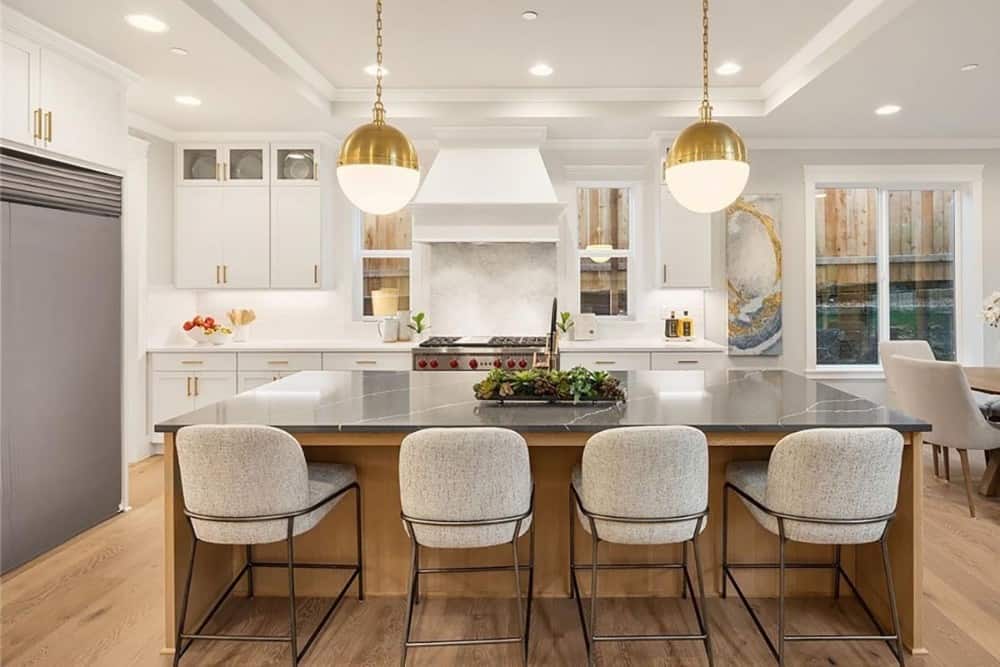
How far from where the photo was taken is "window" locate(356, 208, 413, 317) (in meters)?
5.64

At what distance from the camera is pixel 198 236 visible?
16.8ft

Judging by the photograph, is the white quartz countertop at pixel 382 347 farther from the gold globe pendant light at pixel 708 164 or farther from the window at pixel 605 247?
the gold globe pendant light at pixel 708 164

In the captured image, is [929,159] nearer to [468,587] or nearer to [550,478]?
[550,478]

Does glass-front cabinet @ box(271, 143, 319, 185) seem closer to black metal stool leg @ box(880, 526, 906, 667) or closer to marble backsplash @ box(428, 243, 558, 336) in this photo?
marble backsplash @ box(428, 243, 558, 336)

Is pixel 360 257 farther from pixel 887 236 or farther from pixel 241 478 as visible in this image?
pixel 887 236

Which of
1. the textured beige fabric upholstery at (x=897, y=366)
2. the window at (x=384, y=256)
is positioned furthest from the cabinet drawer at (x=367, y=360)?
the textured beige fabric upholstery at (x=897, y=366)

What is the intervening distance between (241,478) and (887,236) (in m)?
5.52

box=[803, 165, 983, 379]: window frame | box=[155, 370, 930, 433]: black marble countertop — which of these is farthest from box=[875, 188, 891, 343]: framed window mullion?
box=[155, 370, 930, 433]: black marble countertop

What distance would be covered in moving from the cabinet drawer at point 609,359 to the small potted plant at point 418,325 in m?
1.17

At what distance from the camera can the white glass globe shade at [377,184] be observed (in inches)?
96.4

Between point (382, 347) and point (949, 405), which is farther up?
point (382, 347)

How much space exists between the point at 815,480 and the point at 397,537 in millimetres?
1540

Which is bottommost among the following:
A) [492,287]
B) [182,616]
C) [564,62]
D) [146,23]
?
[182,616]

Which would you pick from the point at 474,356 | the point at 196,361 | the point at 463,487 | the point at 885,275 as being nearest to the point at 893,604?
the point at 463,487
